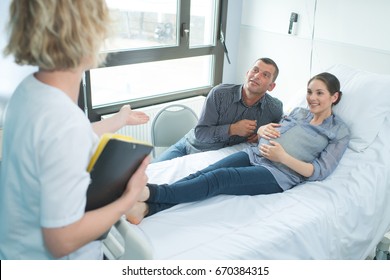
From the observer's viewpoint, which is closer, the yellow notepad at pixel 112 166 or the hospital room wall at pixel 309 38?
the yellow notepad at pixel 112 166

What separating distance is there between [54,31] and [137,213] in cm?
83

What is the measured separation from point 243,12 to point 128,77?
1.11 metres

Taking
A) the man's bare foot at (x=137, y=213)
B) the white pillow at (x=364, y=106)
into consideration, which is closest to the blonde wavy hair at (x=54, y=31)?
the man's bare foot at (x=137, y=213)

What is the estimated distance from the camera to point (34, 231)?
2.62 ft

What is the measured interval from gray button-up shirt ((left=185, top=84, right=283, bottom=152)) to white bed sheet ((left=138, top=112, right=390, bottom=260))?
0.19 metres

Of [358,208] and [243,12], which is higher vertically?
[243,12]

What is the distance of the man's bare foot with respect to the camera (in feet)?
4.40

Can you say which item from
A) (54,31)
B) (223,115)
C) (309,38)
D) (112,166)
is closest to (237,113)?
(223,115)

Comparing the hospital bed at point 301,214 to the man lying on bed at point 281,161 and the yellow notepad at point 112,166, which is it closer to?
the man lying on bed at point 281,161

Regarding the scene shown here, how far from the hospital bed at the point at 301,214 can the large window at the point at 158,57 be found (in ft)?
3.31

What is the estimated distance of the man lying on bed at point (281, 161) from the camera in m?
1.50

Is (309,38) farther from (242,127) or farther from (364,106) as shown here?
(242,127)
